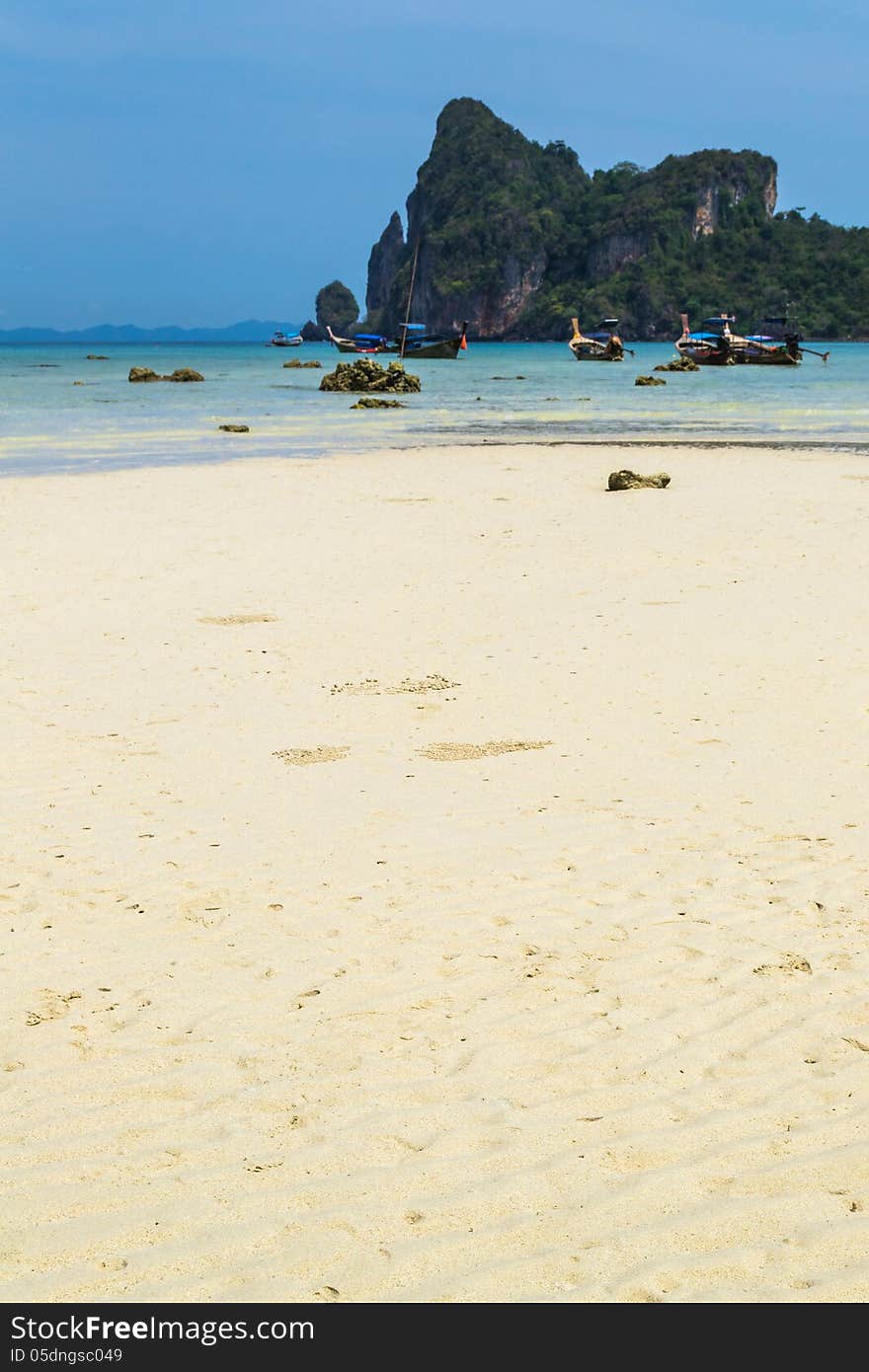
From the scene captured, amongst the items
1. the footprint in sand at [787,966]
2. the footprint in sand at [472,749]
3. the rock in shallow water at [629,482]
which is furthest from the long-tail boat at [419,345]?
the footprint in sand at [787,966]

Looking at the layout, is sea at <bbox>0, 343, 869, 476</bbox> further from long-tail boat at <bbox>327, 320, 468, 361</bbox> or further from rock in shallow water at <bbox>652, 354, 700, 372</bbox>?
long-tail boat at <bbox>327, 320, 468, 361</bbox>

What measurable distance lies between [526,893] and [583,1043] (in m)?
Result: 1.15

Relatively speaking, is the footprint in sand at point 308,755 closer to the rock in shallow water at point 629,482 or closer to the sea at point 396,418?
the rock in shallow water at point 629,482

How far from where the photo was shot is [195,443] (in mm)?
27828

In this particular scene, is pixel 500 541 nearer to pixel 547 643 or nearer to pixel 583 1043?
pixel 547 643

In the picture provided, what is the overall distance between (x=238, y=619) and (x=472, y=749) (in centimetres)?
366

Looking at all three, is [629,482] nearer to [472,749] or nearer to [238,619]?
[238,619]

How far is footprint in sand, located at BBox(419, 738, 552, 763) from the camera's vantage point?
6887 millimetres

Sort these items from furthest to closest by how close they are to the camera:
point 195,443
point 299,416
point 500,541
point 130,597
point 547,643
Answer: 1. point 299,416
2. point 195,443
3. point 500,541
4. point 130,597
5. point 547,643

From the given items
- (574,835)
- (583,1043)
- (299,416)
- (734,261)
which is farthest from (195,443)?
(734,261)

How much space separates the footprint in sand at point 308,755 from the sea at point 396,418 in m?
16.2

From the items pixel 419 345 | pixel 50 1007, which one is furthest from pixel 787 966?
pixel 419 345

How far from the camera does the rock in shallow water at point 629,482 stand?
17.8 m

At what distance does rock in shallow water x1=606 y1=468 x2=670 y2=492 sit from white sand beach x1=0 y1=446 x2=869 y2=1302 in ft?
24.6
